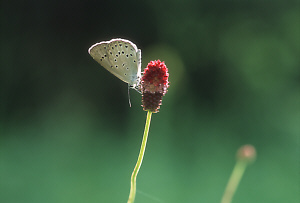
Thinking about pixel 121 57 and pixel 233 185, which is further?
pixel 121 57

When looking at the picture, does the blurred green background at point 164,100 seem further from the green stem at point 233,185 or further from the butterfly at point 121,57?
the green stem at point 233,185

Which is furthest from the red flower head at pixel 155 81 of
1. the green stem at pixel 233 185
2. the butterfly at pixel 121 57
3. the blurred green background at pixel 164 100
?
the blurred green background at pixel 164 100

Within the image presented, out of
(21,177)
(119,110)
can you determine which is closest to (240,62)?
(119,110)

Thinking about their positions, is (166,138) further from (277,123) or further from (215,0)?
(215,0)

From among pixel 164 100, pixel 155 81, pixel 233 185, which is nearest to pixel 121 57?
pixel 155 81

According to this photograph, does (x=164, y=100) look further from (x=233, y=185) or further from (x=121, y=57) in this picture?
(x=233, y=185)

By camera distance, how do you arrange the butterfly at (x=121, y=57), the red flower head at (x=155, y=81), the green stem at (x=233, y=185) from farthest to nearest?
1. the butterfly at (x=121, y=57)
2. the red flower head at (x=155, y=81)
3. the green stem at (x=233, y=185)
